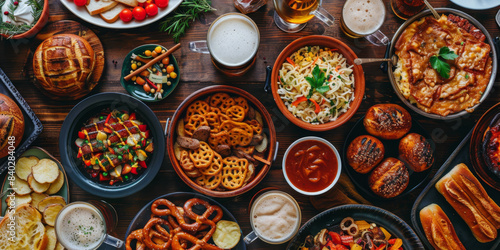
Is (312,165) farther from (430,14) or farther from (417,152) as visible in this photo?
(430,14)

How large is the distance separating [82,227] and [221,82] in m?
1.97

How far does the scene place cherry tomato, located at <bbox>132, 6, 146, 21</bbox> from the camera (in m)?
3.41

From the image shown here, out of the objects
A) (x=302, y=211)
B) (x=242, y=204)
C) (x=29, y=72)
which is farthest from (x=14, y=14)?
(x=302, y=211)

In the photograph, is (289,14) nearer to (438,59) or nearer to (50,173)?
(438,59)

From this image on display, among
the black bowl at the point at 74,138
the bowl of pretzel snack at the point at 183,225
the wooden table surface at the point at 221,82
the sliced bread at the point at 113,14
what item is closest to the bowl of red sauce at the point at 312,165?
the wooden table surface at the point at 221,82

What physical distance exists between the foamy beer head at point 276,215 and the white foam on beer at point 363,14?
181 centimetres

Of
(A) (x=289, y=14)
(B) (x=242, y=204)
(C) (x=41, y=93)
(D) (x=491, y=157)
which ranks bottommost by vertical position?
Answer: (B) (x=242, y=204)

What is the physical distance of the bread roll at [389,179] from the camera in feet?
10.8

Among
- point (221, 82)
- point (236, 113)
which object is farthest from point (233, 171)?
point (221, 82)

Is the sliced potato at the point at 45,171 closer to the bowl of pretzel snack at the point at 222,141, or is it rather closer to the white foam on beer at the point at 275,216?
the bowl of pretzel snack at the point at 222,141

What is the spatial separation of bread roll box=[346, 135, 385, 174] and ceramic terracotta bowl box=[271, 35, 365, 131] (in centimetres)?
29

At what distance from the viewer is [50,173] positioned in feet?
11.0

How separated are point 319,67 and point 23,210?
10.5 feet

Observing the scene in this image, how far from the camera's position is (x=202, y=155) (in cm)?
329
